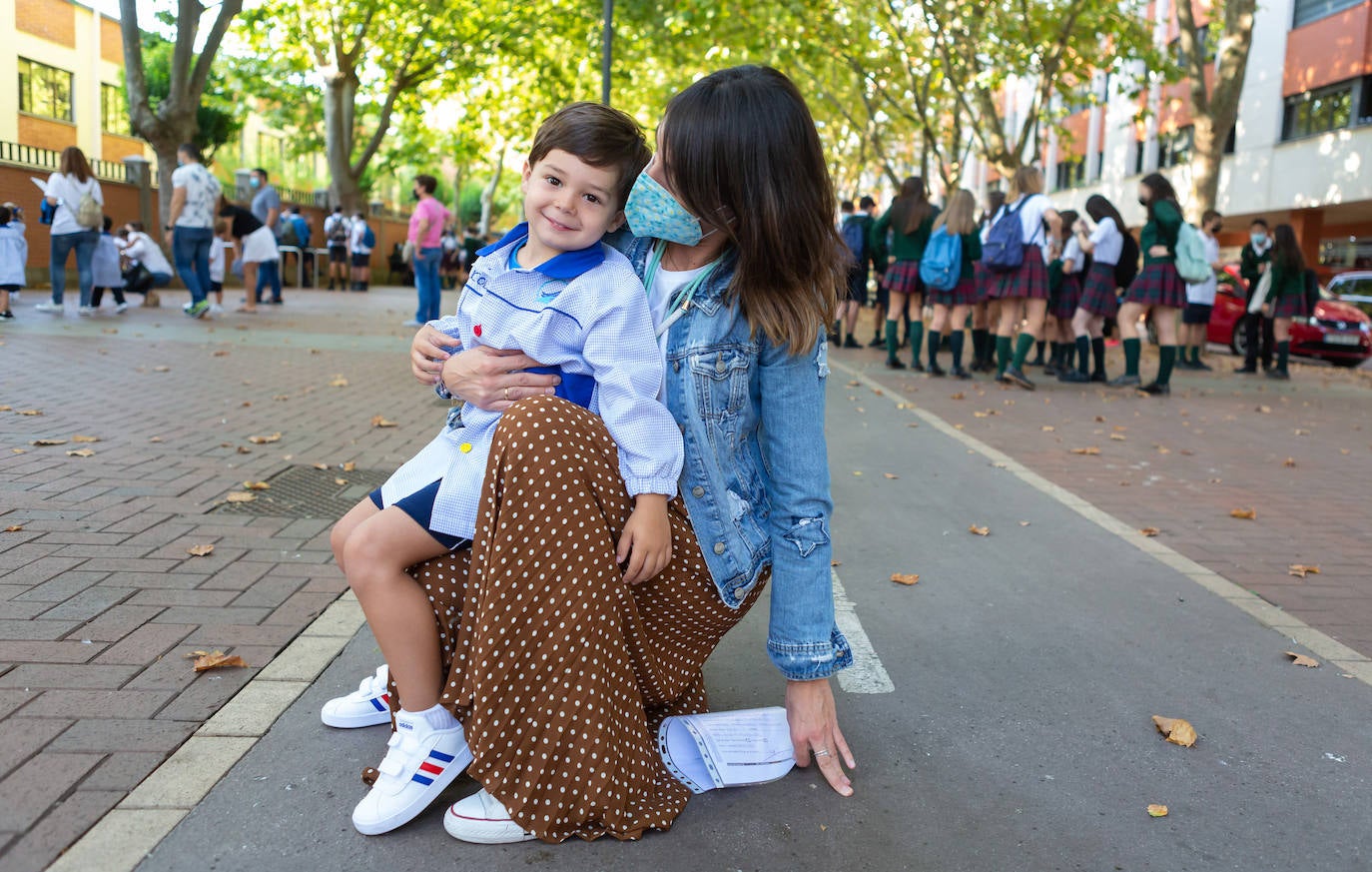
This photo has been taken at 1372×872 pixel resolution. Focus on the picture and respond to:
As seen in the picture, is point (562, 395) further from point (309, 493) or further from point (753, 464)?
point (309, 493)

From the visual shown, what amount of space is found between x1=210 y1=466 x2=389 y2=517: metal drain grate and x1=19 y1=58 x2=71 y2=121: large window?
35.0 meters

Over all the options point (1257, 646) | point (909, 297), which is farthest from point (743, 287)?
point (909, 297)

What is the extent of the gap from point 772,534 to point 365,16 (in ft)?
91.4

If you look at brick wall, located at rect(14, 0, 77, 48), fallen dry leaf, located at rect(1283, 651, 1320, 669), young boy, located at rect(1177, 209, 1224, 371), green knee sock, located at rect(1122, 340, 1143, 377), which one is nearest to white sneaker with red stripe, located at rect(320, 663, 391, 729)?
fallen dry leaf, located at rect(1283, 651, 1320, 669)

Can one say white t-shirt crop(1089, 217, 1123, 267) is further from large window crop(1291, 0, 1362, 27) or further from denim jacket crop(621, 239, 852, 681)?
large window crop(1291, 0, 1362, 27)

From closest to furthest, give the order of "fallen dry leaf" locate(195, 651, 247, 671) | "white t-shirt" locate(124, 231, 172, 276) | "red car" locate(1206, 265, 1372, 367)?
"fallen dry leaf" locate(195, 651, 247, 671) → "white t-shirt" locate(124, 231, 172, 276) → "red car" locate(1206, 265, 1372, 367)

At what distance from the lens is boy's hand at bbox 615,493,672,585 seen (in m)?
2.38

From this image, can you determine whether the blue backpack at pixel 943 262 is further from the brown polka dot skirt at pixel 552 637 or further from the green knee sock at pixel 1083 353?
the brown polka dot skirt at pixel 552 637

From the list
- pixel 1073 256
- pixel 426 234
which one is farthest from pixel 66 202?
pixel 1073 256

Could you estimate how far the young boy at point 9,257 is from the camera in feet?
44.0

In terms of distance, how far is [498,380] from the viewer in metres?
2.53

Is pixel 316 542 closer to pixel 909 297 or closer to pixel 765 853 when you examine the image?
pixel 765 853

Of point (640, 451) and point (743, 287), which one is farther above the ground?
point (743, 287)

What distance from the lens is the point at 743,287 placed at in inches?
100
